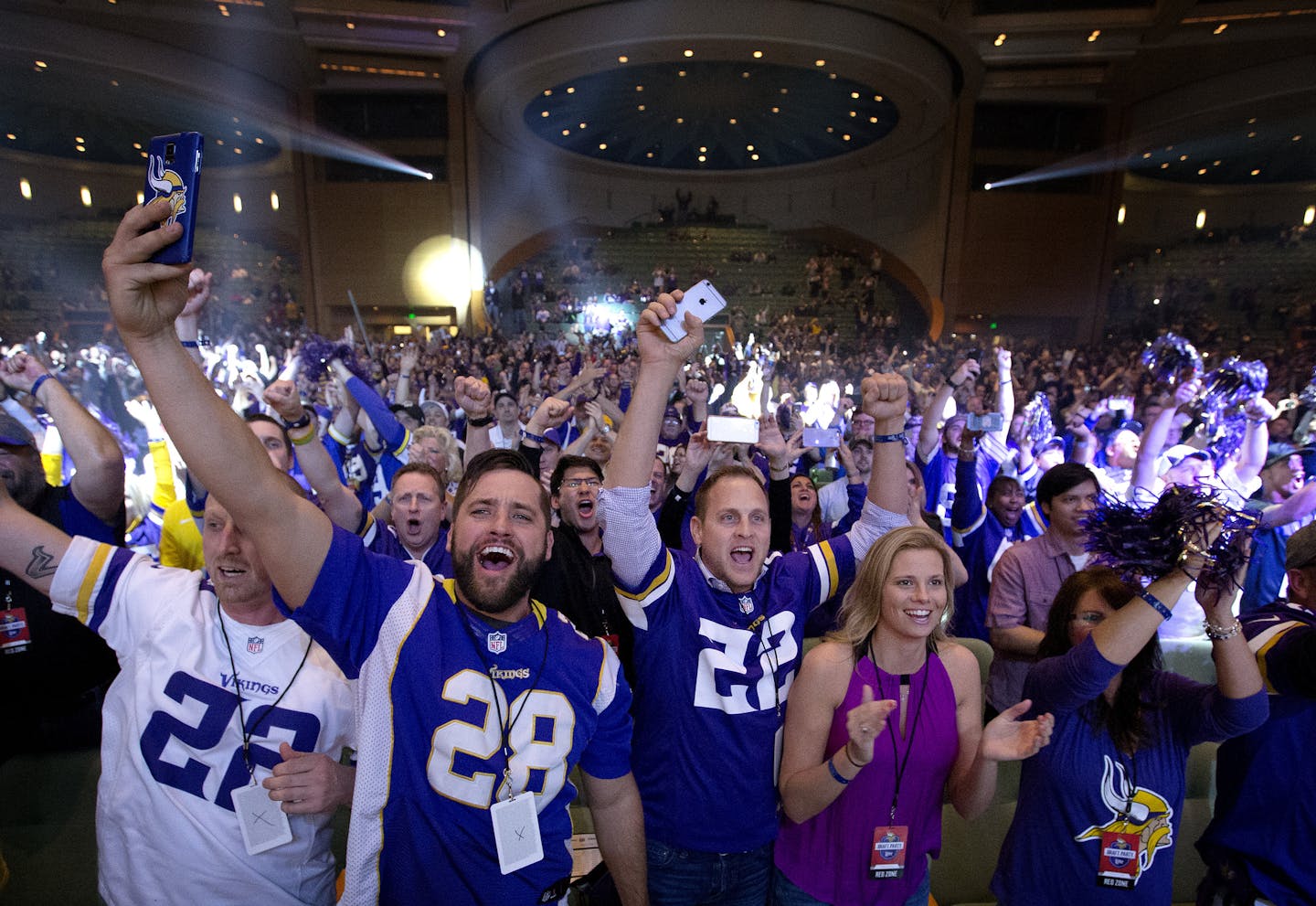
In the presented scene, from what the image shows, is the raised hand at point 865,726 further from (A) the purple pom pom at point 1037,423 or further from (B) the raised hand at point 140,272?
(A) the purple pom pom at point 1037,423

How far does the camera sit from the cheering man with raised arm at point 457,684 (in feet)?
3.66

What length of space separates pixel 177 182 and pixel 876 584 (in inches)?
58.7

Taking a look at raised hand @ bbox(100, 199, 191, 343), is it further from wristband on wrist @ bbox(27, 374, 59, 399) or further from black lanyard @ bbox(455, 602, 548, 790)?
wristband on wrist @ bbox(27, 374, 59, 399)

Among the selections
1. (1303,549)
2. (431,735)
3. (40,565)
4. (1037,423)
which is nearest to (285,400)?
(40,565)

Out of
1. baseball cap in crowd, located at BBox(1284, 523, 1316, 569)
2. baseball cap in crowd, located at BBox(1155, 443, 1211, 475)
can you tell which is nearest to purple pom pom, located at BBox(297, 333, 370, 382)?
baseball cap in crowd, located at BBox(1284, 523, 1316, 569)

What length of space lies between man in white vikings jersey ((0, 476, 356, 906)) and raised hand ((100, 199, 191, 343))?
21.3 inches

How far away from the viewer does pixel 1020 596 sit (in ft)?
8.13

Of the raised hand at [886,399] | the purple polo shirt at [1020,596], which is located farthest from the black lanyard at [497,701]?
the purple polo shirt at [1020,596]

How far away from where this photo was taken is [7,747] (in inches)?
73.9

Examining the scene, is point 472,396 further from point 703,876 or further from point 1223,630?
point 1223,630

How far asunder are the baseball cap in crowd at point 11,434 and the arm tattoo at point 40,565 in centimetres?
61

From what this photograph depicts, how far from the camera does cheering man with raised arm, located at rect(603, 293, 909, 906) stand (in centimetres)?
155

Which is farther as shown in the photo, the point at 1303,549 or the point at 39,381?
the point at 39,381

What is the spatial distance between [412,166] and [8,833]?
19.2m
